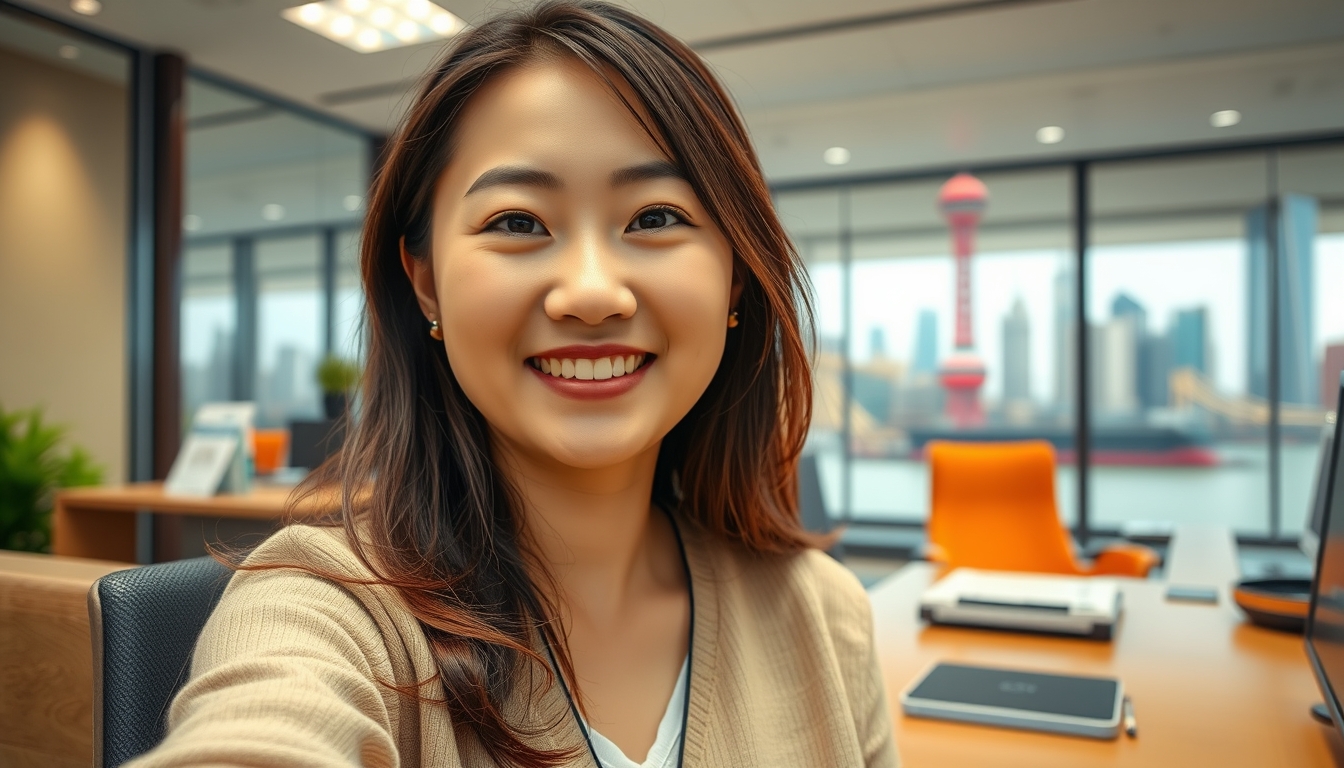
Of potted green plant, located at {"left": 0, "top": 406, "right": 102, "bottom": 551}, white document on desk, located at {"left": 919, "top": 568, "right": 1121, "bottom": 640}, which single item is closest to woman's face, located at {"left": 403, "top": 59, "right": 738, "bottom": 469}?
white document on desk, located at {"left": 919, "top": 568, "right": 1121, "bottom": 640}

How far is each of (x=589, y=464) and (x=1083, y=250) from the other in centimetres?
690

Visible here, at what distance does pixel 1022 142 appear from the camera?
21.0 ft

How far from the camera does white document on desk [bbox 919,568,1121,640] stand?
6.35 feet

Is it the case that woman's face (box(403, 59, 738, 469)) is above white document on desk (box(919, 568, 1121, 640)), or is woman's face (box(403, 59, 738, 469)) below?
above

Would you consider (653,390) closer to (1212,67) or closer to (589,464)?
(589,464)

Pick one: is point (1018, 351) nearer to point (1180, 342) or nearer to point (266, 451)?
point (1180, 342)

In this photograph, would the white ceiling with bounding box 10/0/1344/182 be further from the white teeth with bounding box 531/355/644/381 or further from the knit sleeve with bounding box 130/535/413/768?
the knit sleeve with bounding box 130/535/413/768

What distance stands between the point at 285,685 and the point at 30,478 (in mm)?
4213

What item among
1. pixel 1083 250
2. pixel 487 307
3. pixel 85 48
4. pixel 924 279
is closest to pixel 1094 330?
pixel 1083 250

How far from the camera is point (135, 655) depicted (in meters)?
0.80

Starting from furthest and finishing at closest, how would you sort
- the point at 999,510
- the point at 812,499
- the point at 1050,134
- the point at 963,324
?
the point at 963,324 < the point at 1050,134 < the point at 999,510 < the point at 812,499

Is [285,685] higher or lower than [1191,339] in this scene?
lower

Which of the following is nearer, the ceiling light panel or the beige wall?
the ceiling light panel

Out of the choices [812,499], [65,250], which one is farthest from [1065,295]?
[65,250]
